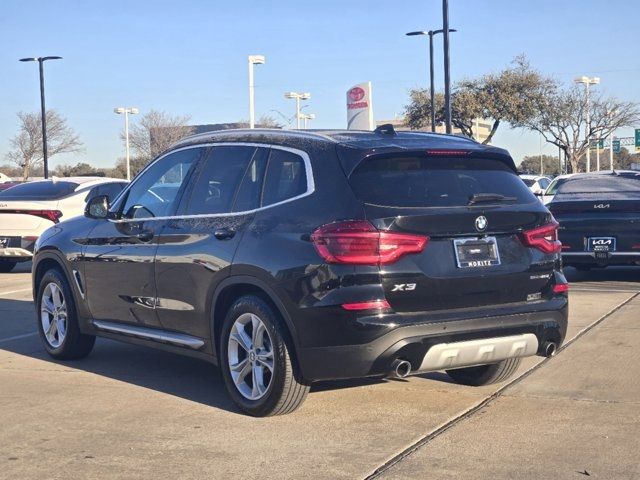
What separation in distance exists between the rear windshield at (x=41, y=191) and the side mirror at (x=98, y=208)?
8141 mm

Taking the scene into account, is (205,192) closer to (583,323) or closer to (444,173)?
(444,173)

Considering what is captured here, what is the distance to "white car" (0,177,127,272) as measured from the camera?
1482cm

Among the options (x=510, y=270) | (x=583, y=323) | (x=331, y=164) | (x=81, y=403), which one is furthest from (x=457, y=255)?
(x=583, y=323)

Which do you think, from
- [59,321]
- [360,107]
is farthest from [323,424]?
[360,107]

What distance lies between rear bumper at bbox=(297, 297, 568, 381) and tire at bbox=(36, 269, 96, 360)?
298 centimetres

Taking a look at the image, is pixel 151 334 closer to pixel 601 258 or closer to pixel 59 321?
pixel 59 321

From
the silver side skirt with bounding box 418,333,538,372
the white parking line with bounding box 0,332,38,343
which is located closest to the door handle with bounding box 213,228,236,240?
the silver side skirt with bounding box 418,333,538,372

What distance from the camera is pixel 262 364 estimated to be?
5.89 metres

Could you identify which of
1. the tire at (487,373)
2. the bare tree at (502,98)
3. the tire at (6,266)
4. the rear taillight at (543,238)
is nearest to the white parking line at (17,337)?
the tire at (487,373)

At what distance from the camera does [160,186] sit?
712cm

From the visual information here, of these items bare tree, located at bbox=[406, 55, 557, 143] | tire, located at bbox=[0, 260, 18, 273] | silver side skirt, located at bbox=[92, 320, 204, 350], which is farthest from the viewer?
bare tree, located at bbox=[406, 55, 557, 143]

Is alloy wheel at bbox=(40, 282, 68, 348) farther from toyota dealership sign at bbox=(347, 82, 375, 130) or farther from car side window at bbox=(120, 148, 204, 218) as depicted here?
toyota dealership sign at bbox=(347, 82, 375, 130)

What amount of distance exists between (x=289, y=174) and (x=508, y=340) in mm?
1669

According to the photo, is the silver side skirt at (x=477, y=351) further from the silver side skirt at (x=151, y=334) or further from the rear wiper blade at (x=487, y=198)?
the silver side skirt at (x=151, y=334)
